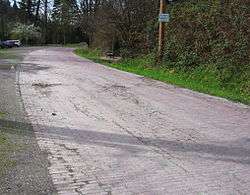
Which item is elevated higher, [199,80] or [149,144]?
[149,144]

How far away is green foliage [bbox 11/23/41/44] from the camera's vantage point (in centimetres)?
8881

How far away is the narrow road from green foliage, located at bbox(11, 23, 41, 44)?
3004 inches

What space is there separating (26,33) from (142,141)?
83.7 m

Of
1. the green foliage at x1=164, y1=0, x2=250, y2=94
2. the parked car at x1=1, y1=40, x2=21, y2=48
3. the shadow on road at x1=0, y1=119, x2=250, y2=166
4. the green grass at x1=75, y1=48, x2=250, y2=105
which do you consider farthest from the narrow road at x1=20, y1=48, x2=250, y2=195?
the parked car at x1=1, y1=40, x2=21, y2=48

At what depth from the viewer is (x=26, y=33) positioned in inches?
3501

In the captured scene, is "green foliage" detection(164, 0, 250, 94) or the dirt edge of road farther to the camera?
"green foliage" detection(164, 0, 250, 94)

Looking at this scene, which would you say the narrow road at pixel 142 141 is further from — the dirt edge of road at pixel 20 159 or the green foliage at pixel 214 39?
the green foliage at pixel 214 39

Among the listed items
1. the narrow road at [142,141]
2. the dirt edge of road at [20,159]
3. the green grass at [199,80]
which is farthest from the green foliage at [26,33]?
the dirt edge of road at [20,159]

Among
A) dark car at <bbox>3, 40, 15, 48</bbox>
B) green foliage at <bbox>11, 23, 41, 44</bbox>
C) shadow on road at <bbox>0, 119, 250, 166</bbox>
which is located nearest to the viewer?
shadow on road at <bbox>0, 119, 250, 166</bbox>

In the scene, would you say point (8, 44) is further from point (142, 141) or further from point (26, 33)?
point (142, 141)

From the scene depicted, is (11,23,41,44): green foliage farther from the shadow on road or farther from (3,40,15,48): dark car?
the shadow on road

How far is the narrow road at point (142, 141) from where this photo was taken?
19.7ft

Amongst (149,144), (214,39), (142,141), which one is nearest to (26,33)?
(214,39)

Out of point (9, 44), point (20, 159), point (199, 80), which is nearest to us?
point (20, 159)
